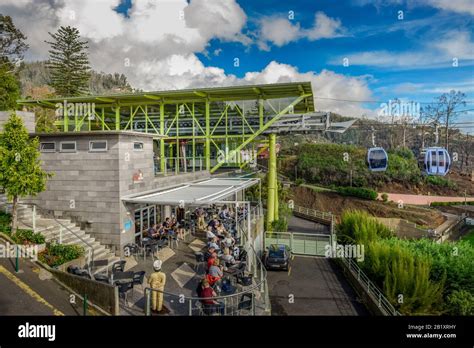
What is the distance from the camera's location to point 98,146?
12.1 m

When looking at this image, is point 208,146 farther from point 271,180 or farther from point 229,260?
point 229,260

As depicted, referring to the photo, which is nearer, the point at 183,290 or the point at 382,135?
the point at 183,290

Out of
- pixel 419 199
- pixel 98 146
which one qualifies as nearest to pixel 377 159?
pixel 98 146

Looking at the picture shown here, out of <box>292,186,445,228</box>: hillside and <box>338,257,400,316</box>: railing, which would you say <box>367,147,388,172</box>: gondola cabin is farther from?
<box>292,186,445,228</box>: hillside

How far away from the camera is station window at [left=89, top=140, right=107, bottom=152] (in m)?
12.0

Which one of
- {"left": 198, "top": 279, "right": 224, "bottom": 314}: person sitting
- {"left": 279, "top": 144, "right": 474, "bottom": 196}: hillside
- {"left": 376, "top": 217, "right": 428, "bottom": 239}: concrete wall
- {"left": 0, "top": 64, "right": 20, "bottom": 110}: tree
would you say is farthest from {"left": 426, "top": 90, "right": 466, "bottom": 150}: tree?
{"left": 0, "top": 64, "right": 20, "bottom": 110}: tree

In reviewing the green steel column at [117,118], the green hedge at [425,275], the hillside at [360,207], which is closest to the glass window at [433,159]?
the green hedge at [425,275]

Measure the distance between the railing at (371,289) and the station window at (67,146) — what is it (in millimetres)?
12386

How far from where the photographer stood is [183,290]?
924 cm

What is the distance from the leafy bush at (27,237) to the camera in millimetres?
10078

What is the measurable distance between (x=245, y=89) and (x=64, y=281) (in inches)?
605

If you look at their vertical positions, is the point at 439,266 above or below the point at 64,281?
below

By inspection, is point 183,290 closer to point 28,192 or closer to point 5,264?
point 5,264
